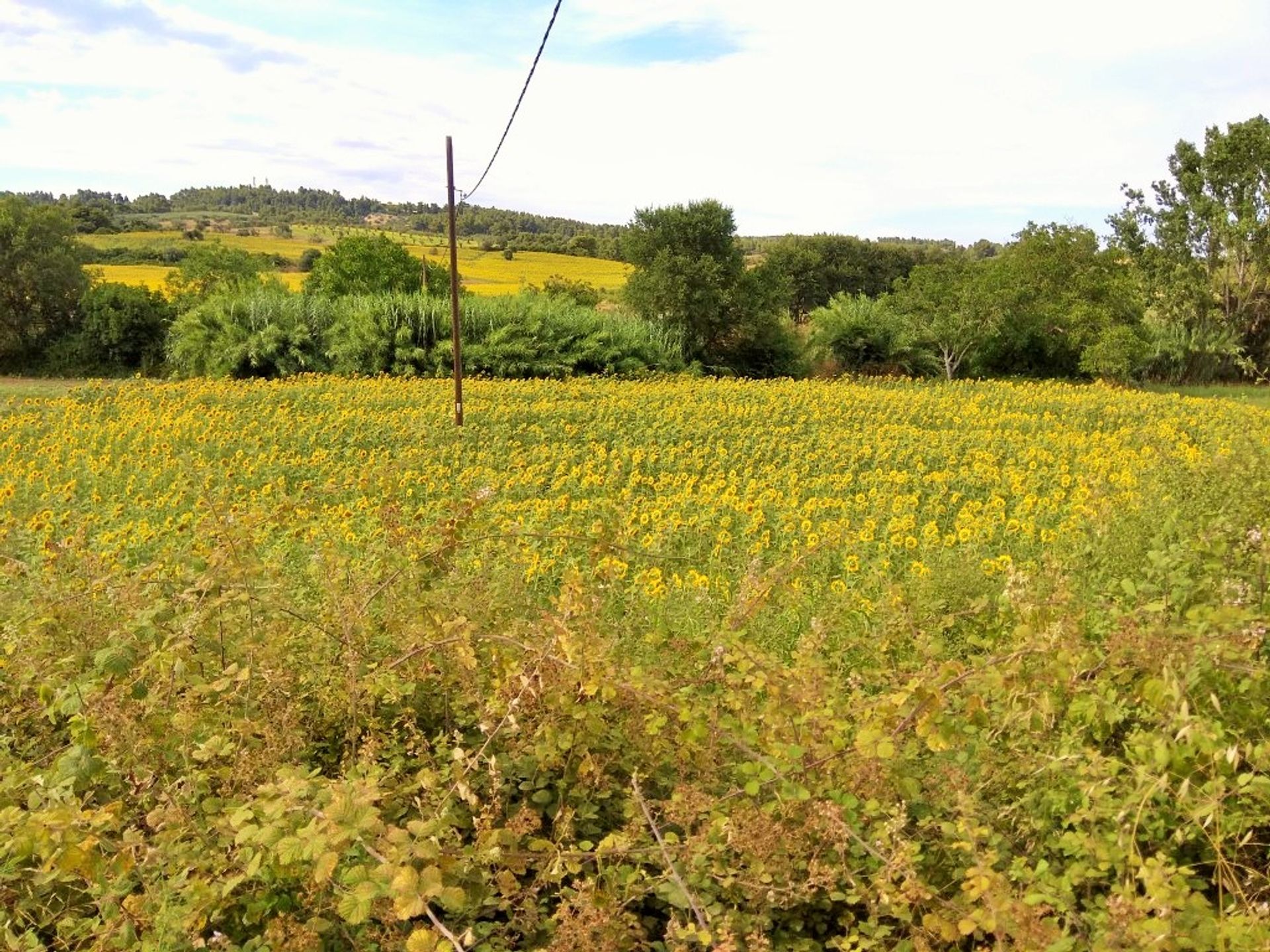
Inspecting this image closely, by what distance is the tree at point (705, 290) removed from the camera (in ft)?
82.4

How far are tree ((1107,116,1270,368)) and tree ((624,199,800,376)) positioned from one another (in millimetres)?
14140

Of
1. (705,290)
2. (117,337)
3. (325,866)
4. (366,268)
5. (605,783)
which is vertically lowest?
(605,783)

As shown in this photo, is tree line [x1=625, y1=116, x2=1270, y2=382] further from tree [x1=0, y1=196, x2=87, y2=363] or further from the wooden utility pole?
tree [x1=0, y1=196, x2=87, y2=363]

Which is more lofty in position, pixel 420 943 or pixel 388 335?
pixel 388 335

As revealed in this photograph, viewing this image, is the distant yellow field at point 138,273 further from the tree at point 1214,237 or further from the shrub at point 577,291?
the tree at point 1214,237

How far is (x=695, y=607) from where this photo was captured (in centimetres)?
439

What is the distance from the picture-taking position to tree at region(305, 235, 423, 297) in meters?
29.9

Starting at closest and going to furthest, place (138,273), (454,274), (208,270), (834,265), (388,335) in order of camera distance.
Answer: (454,274) → (388,335) → (208,270) → (138,273) → (834,265)

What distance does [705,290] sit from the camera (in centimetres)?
2508

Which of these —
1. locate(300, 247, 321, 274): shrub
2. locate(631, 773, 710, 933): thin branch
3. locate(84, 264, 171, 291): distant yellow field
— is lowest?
locate(631, 773, 710, 933): thin branch

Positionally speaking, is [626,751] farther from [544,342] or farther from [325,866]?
[544,342]

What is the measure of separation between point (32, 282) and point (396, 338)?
797 inches

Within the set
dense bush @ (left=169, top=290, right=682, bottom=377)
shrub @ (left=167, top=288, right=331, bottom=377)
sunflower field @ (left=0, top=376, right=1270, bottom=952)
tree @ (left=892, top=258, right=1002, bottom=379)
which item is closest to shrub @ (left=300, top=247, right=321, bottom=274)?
shrub @ (left=167, top=288, right=331, bottom=377)

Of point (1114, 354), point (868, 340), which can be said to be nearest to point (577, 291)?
point (868, 340)
